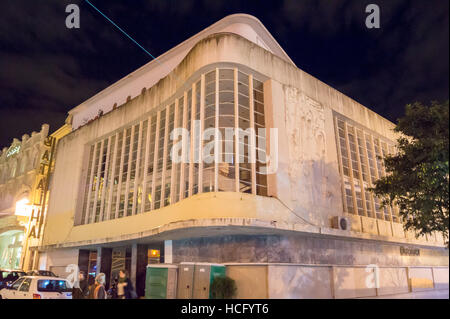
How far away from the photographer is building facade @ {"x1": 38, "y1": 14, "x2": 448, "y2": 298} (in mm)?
14242

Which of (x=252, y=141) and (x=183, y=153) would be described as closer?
(x=252, y=141)

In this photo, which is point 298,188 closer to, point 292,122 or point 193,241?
point 292,122

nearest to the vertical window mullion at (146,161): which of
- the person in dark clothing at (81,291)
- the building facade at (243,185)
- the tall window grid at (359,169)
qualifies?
the building facade at (243,185)

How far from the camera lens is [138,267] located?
19516 millimetres

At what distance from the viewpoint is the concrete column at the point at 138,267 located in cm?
1920

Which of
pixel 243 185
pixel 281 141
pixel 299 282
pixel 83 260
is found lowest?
pixel 299 282

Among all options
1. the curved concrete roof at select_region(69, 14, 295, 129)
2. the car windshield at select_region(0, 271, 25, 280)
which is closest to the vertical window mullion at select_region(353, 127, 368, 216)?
the curved concrete roof at select_region(69, 14, 295, 129)

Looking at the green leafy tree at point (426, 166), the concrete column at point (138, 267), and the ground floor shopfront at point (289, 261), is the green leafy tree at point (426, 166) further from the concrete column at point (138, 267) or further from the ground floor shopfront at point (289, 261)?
the concrete column at point (138, 267)

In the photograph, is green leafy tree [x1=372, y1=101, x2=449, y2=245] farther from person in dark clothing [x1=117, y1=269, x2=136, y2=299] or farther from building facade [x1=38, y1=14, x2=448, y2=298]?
person in dark clothing [x1=117, y1=269, x2=136, y2=299]

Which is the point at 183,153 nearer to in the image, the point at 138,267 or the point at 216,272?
the point at 216,272

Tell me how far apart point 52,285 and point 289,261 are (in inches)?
384

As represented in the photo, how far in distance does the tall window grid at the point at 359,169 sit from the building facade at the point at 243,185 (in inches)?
3.6

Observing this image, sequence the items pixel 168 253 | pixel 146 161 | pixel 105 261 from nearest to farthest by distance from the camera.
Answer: pixel 168 253 < pixel 146 161 < pixel 105 261

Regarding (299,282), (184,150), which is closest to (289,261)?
(299,282)
